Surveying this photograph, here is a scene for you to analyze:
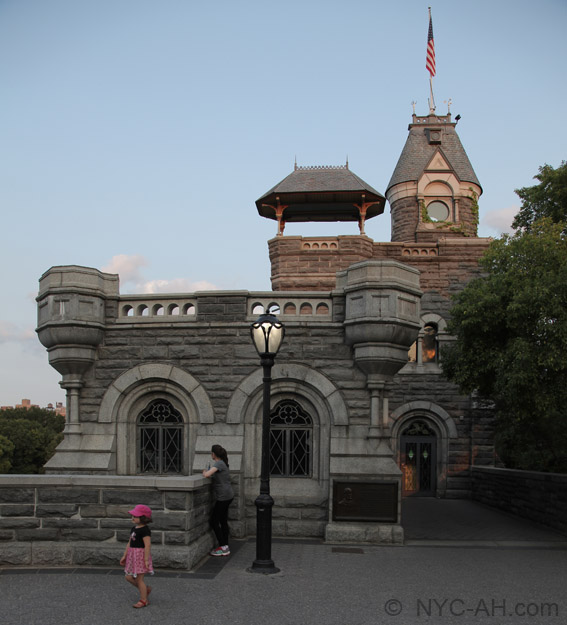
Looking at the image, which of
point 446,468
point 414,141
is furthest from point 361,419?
point 414,141

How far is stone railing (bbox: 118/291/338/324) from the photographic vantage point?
40.7 ft

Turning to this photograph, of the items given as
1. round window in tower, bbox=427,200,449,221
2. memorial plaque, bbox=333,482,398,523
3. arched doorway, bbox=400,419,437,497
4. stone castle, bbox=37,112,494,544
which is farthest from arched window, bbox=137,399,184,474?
round window in tower, bbox=427,200,449,221

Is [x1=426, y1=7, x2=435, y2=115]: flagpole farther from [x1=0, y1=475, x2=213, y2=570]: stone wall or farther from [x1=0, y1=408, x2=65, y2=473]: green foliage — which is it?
[x1=0, y1=408, x2=65, y2=473]: green foliage

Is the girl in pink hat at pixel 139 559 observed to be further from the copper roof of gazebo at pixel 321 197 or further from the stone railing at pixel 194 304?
the copper roof of gazebo at pixel 321 197

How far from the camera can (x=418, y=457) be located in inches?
871

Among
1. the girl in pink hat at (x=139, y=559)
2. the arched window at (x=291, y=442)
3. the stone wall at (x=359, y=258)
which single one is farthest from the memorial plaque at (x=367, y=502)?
the stone wall at (x=359, y=258)

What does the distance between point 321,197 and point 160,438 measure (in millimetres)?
15659

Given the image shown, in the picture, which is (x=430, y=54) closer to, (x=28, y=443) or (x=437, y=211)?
(x=437, y=211)

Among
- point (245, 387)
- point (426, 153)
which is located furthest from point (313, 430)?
point (426, 153)

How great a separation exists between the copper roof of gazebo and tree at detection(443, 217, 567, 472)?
1038 cm

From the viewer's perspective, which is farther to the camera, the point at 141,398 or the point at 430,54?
the point at 430,54

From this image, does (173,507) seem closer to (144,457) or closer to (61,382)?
(144,457)

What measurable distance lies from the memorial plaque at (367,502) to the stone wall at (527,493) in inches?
178

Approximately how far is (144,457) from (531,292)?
7505mm
